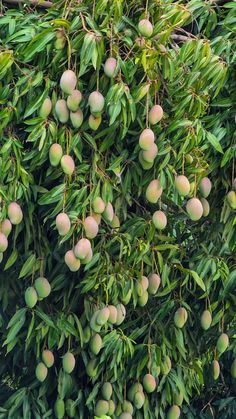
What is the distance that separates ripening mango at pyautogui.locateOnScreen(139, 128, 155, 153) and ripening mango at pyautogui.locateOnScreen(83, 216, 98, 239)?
28 cm

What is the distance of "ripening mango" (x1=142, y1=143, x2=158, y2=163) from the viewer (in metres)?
3.12

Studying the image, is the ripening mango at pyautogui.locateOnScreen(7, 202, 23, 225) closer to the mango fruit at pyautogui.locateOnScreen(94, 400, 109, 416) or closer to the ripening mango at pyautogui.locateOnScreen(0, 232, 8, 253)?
the ripening mango at pyautogui.locateOnScreen(0, 232, 8, 253)

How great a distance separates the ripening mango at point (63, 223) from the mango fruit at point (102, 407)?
0.76 metres

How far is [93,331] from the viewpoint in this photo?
3.38 m

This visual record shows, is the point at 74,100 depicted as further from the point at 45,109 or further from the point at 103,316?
the point at 103,316

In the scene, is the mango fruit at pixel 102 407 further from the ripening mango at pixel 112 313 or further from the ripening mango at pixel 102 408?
the ripening mango at pixel 112 313

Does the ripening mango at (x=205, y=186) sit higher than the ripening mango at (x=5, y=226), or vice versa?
the ripening mango at (x=5, y=226)

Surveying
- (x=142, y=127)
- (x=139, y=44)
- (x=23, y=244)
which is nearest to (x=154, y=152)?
(x=142, y=127)

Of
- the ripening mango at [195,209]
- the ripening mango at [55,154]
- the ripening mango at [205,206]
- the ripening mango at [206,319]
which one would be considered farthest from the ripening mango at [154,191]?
the ripening mango at [206,319]

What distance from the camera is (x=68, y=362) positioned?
335cm

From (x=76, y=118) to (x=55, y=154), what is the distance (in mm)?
133

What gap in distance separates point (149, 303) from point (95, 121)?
835 mm

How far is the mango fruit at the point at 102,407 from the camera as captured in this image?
3469 mm

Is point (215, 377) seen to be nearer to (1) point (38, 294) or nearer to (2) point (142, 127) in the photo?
(1) point (38, 294)
